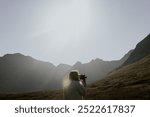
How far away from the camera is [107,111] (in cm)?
827

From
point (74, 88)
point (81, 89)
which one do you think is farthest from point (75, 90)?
point (81, 89)

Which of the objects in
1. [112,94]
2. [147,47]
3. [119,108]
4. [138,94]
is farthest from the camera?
[147,47]

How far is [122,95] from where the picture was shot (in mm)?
22078

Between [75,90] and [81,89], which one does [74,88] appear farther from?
[81,89]

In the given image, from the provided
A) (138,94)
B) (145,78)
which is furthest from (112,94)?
(145,78)

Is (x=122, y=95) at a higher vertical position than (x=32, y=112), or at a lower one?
higher

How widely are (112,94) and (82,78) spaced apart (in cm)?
1467

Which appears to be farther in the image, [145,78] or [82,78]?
[145,78]

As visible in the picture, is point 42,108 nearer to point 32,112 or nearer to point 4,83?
point 32,112

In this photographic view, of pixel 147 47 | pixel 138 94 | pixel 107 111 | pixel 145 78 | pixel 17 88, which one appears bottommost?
pixel 107 111

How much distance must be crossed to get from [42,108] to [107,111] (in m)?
2.12

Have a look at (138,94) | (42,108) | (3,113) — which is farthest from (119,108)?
(138,94)

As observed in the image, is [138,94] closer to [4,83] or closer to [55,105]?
[55,105]

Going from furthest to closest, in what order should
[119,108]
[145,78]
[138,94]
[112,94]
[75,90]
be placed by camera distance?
[145,78], [112,94], [138,94], [119,108], [75,90]
